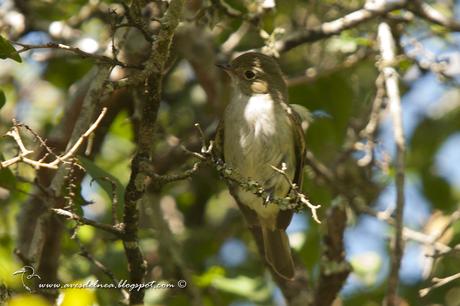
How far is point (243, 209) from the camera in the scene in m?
5.46

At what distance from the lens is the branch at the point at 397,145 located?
415 cm

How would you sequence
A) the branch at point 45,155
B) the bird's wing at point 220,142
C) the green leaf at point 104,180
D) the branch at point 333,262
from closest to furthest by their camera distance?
the branch at point 45,155 < the green leaf at point 104,180 < the branch at point 333,262 < the bird's wing at point 220,142

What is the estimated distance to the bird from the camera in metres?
5.24

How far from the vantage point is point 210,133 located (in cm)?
587

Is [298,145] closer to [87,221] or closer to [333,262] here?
[333,262]

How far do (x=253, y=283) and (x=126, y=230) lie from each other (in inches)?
86.7

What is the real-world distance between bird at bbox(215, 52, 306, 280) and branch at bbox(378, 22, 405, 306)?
2.34 feet

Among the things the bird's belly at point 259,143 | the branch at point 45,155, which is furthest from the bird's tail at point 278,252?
the branch at point 45,155

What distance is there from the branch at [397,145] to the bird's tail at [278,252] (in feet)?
3.83

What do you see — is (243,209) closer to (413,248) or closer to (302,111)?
(302,111)

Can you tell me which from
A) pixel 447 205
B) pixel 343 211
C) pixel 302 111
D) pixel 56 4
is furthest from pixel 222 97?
pixel 447 205

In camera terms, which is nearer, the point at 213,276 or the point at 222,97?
the point at 213,276

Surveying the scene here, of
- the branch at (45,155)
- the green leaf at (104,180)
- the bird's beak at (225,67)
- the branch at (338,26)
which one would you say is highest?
the branch at (45,155)

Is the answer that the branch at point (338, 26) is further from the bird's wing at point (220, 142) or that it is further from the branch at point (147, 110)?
the branch at point (147, 110)
